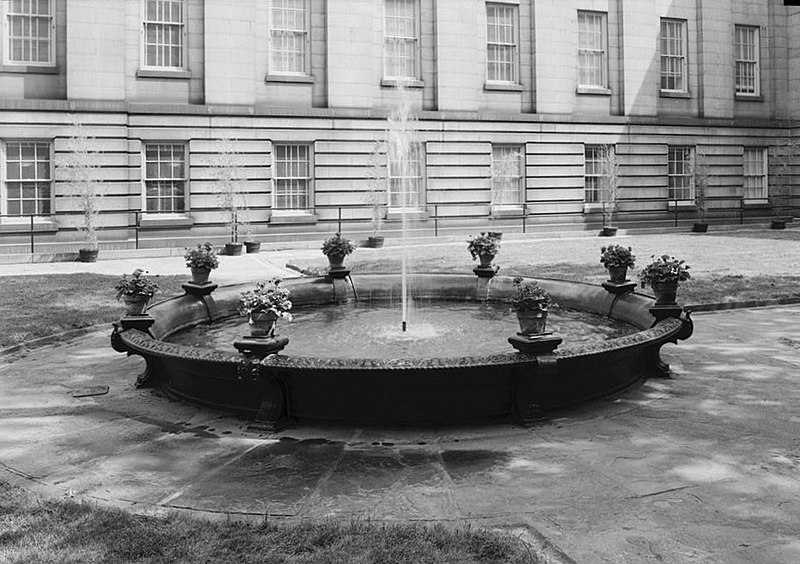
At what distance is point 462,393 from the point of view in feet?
23.4

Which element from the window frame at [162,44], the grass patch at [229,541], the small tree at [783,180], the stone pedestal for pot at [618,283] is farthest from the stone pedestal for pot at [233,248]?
the small tree at [783,180]

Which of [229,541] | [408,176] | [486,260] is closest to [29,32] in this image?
[408,176]

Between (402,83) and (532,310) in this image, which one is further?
(402,83)

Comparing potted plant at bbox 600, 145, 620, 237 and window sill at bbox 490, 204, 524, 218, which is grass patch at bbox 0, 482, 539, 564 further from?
potted plant at bbox 600, 145, 620, 237

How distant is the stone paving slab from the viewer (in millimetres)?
5066

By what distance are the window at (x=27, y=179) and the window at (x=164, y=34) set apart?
525cm

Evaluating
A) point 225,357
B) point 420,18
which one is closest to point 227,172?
point 420,18

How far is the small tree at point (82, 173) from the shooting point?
2729 cm

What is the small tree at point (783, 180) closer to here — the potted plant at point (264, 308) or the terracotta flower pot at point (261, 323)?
the potted plant at point (264, 308)

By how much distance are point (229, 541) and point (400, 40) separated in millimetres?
31862

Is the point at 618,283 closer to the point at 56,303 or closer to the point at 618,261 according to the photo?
the point at 618,261

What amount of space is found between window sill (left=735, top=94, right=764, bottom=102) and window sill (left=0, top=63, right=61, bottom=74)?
32.6m

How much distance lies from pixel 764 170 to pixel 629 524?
137ft

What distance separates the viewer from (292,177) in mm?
32188
